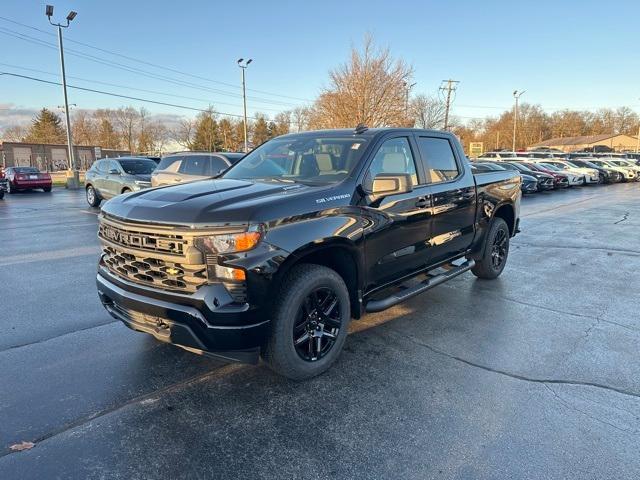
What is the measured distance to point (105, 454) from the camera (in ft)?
8.32

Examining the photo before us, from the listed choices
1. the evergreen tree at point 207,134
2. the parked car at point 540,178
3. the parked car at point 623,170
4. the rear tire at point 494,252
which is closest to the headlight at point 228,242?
the rear tire at point 494,252

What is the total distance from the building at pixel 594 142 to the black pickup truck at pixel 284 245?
105579 millimetres

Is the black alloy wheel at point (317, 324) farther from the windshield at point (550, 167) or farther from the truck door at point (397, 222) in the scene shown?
the windshield at point (550, 167)

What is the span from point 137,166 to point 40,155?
5332 centimetres

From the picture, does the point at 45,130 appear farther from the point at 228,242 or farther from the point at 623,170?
the point at 228,242

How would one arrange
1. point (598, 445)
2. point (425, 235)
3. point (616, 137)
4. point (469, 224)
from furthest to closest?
1. point (616, 137)
2. point (469, 224)
3. point (425, 235)
4. point (598, 445)

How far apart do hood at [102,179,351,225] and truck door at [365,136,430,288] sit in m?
0.48

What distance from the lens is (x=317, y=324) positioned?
3449 mm

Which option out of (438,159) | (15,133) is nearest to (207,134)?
(15,133)

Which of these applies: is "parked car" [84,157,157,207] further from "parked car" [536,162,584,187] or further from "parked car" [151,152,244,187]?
"parked car" [536,162,584,187]

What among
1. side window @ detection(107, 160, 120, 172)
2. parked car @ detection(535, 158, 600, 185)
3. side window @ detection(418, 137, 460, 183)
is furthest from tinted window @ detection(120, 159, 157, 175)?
parked car @ detection(535, 158, 600, 185)

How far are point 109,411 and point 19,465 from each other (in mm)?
600

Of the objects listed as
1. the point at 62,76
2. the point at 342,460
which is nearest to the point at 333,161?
the point at 342,460

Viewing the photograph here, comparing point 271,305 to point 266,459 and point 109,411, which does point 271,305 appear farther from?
point 109,411
